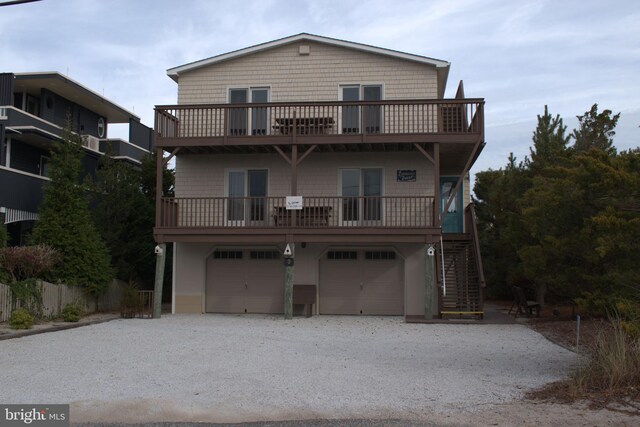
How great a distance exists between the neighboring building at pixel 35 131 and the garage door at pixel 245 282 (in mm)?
7151

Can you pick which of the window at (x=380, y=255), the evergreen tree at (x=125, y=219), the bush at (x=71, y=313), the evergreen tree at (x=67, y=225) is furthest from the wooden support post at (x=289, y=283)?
the evergreen tree at (x=125, y=219)

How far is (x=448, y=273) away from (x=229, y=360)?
1047 cm

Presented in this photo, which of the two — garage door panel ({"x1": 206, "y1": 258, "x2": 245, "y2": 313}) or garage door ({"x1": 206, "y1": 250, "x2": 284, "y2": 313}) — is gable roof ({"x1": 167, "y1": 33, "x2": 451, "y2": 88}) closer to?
garage door ({"x1": 206, "y1": 250, "x2": 284, "y2": 313})

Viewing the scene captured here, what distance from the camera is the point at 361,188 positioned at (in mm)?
20750

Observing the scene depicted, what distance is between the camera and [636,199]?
11148mm

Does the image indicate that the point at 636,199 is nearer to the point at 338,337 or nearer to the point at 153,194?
the point at 338,337

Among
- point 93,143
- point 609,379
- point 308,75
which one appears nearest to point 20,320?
point 308,75

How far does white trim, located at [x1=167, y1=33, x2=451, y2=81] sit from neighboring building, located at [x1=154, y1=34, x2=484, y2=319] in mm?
36

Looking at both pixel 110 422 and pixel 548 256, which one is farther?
pixel 548 256

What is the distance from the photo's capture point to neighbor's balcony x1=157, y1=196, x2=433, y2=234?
19.4 m

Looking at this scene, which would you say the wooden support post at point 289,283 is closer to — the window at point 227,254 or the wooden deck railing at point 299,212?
the wooden deck railing at point 299,212

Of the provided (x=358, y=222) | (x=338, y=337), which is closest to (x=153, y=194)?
(x=358, y=222)

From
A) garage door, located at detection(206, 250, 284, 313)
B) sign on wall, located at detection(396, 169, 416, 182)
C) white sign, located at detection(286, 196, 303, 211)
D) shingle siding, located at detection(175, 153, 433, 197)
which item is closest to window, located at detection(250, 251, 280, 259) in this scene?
garage door, located at detection(206, 250, 284, 313)

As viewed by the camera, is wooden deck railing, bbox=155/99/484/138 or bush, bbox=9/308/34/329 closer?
bush, bbox=9/308/34/329
